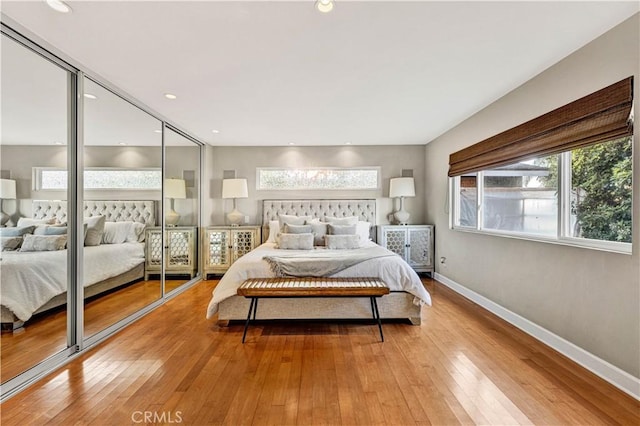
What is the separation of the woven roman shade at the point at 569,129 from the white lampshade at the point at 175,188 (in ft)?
13.2

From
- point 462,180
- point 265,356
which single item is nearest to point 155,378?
point 265,356

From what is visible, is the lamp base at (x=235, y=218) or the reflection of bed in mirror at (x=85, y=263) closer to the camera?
the reflection of bed in mirror at (x=85, y=263)

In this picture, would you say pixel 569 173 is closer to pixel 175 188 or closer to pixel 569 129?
pixel 569 129

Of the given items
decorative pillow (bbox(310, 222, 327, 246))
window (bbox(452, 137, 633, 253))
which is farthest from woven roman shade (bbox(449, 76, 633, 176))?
decorative pillow (bbox(310, 222, 327, 246))

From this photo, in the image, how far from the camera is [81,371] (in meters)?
2.14

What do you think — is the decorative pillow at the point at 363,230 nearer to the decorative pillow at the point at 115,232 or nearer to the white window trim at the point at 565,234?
the white window trim at the point at 565,234

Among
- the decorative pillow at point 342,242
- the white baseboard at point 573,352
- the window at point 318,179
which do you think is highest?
the window at point 318,179

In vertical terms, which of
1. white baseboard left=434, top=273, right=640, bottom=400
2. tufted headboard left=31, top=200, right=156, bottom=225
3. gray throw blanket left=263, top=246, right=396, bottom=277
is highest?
tufted headboard left=31, top=200, right=156, bottom=225

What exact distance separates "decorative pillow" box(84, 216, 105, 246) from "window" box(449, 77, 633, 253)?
4036 millimetres

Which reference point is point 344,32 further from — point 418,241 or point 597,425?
point 418,241

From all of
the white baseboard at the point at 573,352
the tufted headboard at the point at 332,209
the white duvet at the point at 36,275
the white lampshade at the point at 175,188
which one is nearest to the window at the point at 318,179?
the tufted headboard at the point at 332,209

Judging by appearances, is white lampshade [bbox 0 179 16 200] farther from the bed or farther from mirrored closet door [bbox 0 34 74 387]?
the bed

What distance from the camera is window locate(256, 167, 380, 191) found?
17.7ft

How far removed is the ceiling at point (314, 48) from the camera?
1.78 metres
